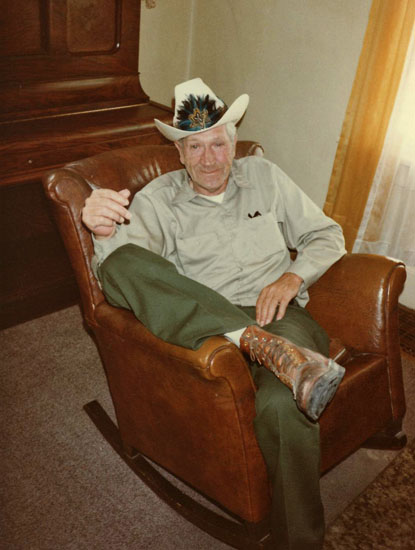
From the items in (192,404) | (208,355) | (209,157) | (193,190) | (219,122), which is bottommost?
(192,404)

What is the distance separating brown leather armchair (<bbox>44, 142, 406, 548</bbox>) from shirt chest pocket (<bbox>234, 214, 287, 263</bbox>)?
22 centimetres

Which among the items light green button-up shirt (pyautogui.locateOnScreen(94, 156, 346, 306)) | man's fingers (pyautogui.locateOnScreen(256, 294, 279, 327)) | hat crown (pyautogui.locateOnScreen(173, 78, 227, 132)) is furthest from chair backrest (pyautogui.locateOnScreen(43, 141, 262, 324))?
man's fingers (pyautogui.locateOnScreen(256, 294, 279, 327))

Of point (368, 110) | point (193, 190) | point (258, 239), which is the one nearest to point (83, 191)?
point (193, 190)

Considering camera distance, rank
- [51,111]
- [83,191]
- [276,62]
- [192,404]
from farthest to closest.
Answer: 1. [276,62]
2. [51,111]
3. [83,191]
4. [192,404]

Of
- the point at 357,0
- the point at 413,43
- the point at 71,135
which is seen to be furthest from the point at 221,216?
the point at 357,0

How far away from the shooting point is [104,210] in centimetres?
163

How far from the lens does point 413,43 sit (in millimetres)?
2561

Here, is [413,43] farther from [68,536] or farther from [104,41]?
[68,536]

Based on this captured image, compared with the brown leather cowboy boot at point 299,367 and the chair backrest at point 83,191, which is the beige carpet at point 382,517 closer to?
the brown leather cowboy boot at point 299,367

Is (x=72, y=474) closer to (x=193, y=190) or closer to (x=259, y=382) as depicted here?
(x=259, y=382)

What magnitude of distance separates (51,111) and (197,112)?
93 cm

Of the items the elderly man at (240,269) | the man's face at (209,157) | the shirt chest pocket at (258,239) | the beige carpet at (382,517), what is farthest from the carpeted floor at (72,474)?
the man's face at (209,157)

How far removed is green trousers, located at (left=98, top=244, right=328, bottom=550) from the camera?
4.90 ft

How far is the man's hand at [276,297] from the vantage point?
6.16 ft
